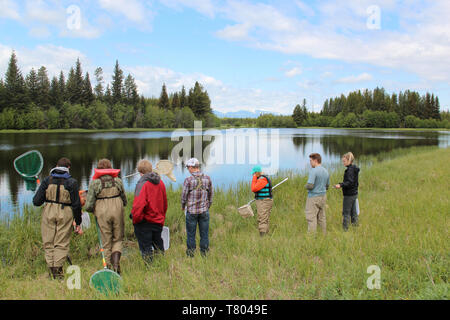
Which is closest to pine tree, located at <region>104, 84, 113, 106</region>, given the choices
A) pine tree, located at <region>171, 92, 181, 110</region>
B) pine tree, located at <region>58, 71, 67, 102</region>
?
pine tree, located at <region>58, 71, 67, 102</region>

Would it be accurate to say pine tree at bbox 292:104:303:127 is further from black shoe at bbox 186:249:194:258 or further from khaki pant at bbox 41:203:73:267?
khaki pant at bbox 41:203:73:267

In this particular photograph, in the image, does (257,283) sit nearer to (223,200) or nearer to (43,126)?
(223,200)

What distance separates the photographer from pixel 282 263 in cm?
470

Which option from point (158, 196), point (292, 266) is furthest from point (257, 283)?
point (158, 196)

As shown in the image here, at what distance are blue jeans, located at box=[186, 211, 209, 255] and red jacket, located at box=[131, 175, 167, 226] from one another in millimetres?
577

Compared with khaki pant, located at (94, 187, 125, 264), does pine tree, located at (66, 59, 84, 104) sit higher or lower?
higher

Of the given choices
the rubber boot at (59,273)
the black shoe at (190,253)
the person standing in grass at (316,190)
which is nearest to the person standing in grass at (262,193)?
the person standing in grass at (316,190)

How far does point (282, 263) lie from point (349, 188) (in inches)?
110

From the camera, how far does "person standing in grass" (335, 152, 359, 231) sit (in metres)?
6.41

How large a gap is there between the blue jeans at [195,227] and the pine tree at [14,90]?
8449cm

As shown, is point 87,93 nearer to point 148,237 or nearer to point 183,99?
point 183,99

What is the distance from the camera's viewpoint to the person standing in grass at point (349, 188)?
641 centimetres

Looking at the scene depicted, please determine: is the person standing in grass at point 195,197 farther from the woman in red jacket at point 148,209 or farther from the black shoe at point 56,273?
the black shoe at point 56,273

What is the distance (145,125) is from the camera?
95875 mm
